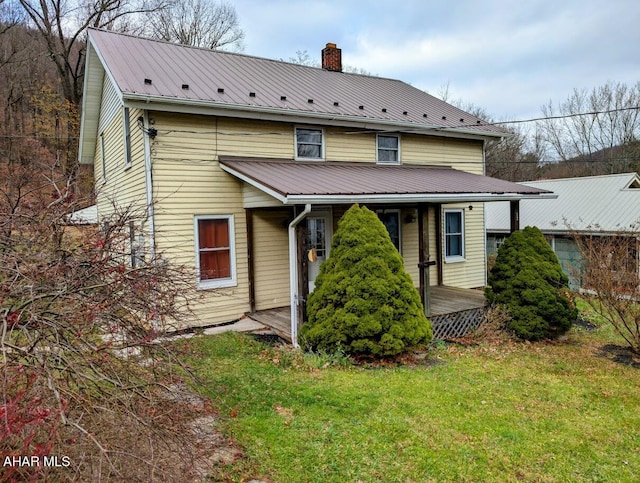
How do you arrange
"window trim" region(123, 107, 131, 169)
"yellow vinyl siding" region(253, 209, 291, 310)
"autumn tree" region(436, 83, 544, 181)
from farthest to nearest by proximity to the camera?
"autumn tree" region(436, 83, 544, 181) < "yellow vinyl siding" region(253, 209, 291, 310) < "window trim" region(123, 107, 131, 169)

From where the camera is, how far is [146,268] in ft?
10.4

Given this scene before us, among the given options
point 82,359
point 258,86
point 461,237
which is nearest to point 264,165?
point 258,86

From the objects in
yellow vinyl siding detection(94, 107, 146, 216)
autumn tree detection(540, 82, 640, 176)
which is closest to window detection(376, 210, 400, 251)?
yellow vinyl siding detection(94, 107, 146, 216)

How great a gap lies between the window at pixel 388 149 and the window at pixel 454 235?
7.79 ft

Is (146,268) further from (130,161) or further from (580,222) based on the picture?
(580,222)

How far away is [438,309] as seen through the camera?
9203 millimetres

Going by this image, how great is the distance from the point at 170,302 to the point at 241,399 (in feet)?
7.51

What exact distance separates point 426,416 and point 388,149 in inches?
317

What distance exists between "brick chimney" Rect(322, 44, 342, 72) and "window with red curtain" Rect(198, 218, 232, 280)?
7819mm

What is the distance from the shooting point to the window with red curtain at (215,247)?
29.3 feet

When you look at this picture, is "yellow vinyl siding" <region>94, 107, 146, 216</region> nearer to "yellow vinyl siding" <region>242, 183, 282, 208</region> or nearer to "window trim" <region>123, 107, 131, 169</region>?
"window trim" <region>123, 107, 131, 169</region>

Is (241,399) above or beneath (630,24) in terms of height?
beneath

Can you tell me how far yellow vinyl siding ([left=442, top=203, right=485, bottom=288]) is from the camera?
502 inches

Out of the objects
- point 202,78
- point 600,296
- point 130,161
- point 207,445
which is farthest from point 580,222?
point 207,445
